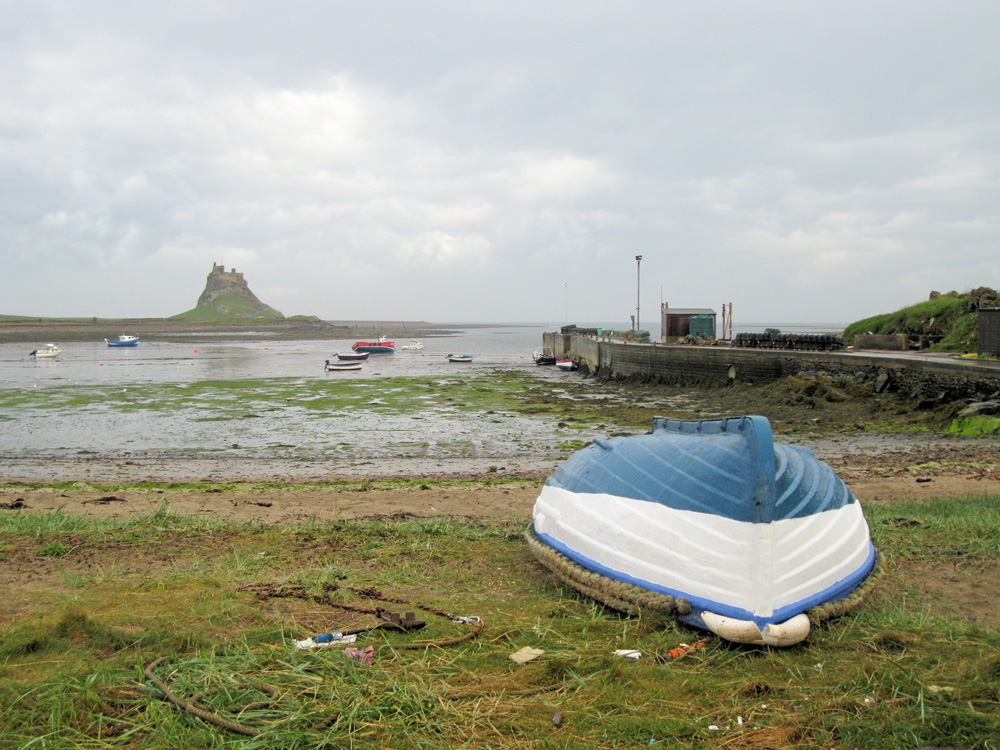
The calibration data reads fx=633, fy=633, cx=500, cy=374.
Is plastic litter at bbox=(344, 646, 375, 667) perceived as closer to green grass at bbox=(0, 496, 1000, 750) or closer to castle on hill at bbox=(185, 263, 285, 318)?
green grass at bbox=(0, 496, 1000, 750)

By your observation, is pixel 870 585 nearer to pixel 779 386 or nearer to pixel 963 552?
pixel 963 552

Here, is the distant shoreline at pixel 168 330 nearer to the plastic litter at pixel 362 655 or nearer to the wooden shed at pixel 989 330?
the wooden shed at pixel 989 330

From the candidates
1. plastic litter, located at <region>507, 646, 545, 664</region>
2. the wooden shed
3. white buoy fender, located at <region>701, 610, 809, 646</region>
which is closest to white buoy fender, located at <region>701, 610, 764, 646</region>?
white buoy fender, located at <region>701, 610, 809, 646</region>

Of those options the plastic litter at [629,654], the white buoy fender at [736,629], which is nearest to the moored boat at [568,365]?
the white buoy fender at [736,629]

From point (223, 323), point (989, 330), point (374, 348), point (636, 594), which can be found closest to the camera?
point (636, 594)

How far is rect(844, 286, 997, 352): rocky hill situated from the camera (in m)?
25.8

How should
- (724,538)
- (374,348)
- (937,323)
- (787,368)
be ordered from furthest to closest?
(374,348) < (937,323) < (787,368) < (724,538)

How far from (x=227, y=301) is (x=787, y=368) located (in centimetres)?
17884

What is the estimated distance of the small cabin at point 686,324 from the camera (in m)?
37.6

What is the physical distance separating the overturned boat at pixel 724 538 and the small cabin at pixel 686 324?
108 feet

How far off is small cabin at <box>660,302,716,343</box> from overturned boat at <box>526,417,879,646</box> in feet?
108

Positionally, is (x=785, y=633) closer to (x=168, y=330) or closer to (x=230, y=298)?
(x=168, y=330)

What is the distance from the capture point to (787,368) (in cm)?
2591

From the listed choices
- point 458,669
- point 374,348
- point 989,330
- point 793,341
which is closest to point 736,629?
point 458,669
